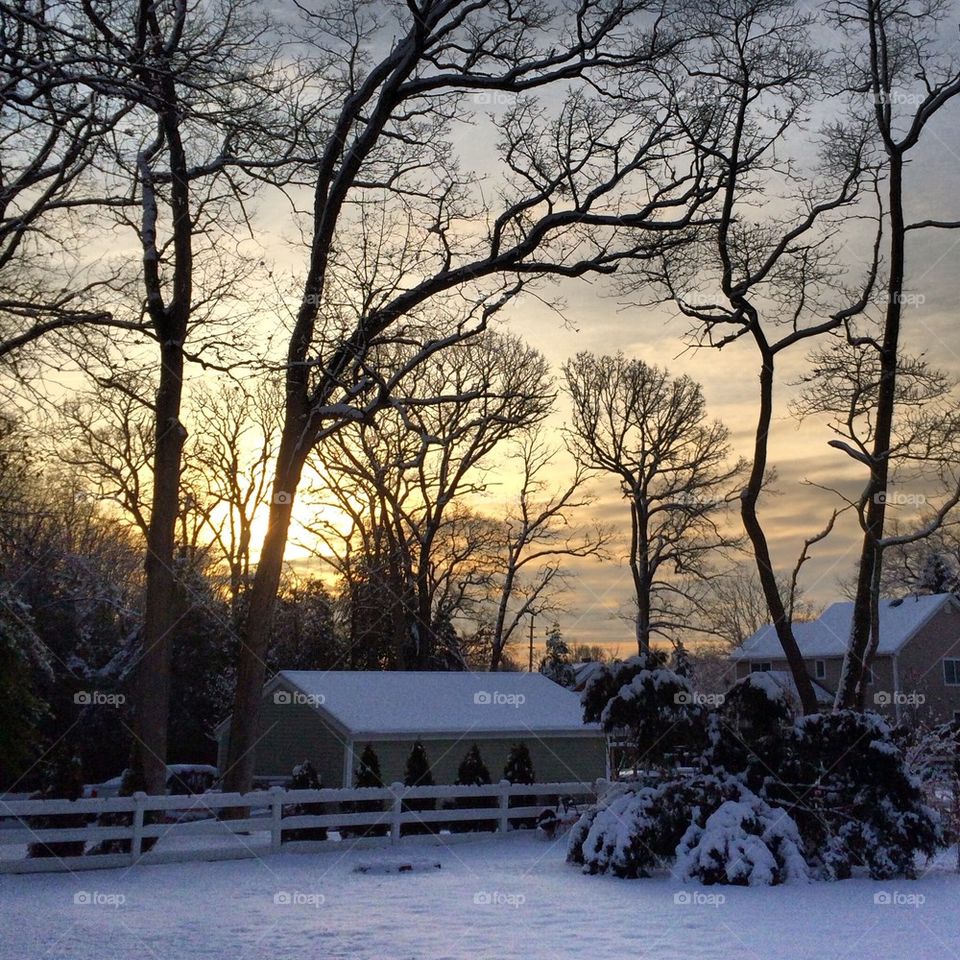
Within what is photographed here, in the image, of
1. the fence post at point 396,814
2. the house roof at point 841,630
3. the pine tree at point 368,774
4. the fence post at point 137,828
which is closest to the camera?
the fence post at point 137,828

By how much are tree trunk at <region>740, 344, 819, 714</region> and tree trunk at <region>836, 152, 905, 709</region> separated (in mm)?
786

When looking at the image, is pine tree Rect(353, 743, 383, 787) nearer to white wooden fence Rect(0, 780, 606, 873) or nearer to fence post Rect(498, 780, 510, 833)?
white wooden fence Rect(0, 780, 606, 873)

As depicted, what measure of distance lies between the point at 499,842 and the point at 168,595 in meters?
6.97

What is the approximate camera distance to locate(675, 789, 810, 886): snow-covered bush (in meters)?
12.8

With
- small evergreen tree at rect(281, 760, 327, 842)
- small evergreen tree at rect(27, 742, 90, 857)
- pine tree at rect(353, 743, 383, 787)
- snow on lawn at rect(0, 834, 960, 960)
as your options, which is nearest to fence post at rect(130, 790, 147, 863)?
snow on lawn at rect(0, 834, 960, 960)

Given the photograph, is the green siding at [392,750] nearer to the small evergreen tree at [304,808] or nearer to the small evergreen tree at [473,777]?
the small evergreen tree at [473,777]

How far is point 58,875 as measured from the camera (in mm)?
13203

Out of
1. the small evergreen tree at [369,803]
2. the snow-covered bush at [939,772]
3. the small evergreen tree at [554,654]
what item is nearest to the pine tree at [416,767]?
the small evergreen tree at [369,803]

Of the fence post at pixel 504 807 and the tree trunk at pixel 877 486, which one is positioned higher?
the tree trunk at pixel 877 486

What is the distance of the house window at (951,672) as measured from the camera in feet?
145

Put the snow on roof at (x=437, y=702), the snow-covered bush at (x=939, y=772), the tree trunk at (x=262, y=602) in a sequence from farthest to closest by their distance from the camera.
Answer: the snow on roof at (x=437, y=702)
the tree trunk at (x=262, y=602)
the snow-covered bush at (x=939, y=772)

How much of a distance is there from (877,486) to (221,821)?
11672mm

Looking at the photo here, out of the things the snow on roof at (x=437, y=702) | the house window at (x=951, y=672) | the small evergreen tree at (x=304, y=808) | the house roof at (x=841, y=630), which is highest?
the house roof at (x=841, y=630)

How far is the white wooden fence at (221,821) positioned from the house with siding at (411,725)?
2.50 metres
